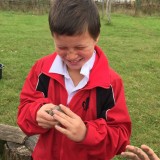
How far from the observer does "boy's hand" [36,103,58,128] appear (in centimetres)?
176

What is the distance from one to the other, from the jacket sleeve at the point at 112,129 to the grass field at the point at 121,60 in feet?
7.71

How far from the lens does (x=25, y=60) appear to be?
25.4 feet

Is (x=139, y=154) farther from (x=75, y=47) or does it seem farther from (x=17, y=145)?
(x=17, y=145)

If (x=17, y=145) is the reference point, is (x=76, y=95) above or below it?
above

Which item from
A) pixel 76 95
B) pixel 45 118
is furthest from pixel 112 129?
pixel 45 118

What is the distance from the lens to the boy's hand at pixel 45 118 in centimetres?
176

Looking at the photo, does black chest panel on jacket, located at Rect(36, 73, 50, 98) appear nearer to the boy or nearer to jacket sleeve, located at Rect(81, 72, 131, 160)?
the boy

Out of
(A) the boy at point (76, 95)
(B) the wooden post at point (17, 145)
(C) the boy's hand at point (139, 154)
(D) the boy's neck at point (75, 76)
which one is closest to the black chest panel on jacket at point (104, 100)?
(A) the boy at point (76, 95)

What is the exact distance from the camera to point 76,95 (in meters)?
1.94

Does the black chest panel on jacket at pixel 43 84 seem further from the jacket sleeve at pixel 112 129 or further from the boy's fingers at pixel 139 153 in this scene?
the boy's fingers at pixel 139 153

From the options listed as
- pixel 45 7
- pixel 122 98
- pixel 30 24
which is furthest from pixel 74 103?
pixel 45 7

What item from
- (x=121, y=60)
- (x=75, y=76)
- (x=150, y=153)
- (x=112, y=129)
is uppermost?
(x=75, y=76)

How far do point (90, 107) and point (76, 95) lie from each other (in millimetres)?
99

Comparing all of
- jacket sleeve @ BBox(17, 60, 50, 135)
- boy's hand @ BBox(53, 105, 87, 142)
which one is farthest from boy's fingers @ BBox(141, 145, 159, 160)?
jacket sleeve @ BBox(17, 60, 50, 135)
